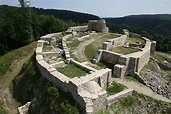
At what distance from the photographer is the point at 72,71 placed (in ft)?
71.5

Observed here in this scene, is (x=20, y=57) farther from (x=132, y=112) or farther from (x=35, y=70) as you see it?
(x=132, y=112)

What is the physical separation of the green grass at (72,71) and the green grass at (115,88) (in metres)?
3.04

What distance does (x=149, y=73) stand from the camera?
24562 mm

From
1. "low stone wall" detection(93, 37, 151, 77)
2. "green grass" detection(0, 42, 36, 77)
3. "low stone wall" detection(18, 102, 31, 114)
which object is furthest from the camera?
"green grass" detection(0, 42, 36, 77)

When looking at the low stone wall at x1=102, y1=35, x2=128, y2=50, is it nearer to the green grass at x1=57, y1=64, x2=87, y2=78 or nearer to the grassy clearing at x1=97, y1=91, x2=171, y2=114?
the green grass at x1=57, y1=64, x2=87, y2=78

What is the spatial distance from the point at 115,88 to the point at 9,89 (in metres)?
13.8

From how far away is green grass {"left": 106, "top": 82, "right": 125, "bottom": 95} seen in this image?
757 inches

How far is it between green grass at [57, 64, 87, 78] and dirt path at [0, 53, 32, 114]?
657cm

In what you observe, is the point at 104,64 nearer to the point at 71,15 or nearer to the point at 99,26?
the point at 99,26

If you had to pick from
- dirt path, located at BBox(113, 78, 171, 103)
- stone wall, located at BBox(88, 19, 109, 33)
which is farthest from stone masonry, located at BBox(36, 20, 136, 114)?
stone wall, located at BBox(88, 19, 109, 33)

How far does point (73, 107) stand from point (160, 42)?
5203 centimetres

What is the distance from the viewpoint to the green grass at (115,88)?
19.2 meters

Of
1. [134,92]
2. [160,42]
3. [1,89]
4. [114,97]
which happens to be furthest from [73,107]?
[160,42]

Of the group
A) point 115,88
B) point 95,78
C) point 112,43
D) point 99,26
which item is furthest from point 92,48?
point 99,26
